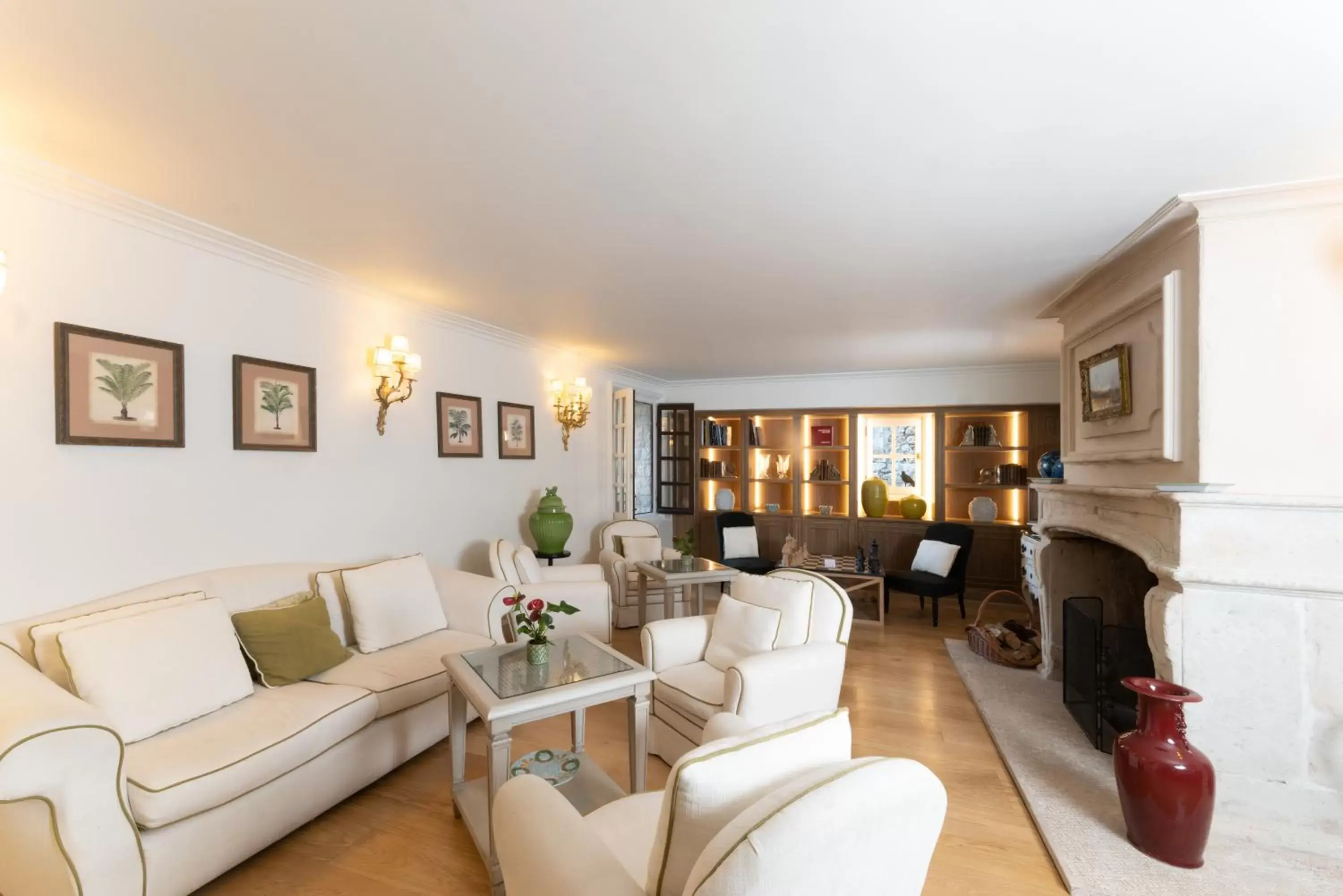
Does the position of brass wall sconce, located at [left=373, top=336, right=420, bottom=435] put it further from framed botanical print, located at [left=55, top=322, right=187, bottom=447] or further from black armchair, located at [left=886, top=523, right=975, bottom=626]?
black armchair, located at [left=886, top=523, right=975, bottom=626]

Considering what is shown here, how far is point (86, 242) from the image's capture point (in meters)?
2.29

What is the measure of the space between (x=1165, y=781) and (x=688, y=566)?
2851 millimetres

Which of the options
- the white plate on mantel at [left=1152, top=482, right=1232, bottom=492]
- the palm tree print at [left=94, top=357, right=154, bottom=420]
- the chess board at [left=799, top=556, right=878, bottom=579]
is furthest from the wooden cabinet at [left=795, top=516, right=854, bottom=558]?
the palm tree print at [left=94, top=357, right=154, bottom=420]

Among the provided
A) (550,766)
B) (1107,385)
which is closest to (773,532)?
(1107,385)

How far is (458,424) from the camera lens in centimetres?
420

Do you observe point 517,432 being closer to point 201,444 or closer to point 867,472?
point 201,444

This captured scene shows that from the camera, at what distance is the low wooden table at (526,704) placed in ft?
6.59

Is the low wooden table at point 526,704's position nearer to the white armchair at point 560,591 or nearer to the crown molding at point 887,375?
the white armchair at point 560,591

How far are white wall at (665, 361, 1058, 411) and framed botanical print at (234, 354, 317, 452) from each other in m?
4.71

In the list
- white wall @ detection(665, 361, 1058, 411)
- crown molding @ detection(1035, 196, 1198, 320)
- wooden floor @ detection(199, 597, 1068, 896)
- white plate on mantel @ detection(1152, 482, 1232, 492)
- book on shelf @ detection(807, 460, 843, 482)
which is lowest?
wooden floor @ detection(199, 597, 1068, 896)

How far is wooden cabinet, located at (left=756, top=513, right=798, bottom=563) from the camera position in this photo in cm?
683

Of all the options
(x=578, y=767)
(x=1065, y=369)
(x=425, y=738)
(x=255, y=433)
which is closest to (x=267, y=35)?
(x=255, y=433)

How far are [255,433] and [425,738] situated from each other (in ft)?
5.55

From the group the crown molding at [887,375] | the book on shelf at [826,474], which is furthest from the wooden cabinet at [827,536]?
the crown molding at [887,375]
